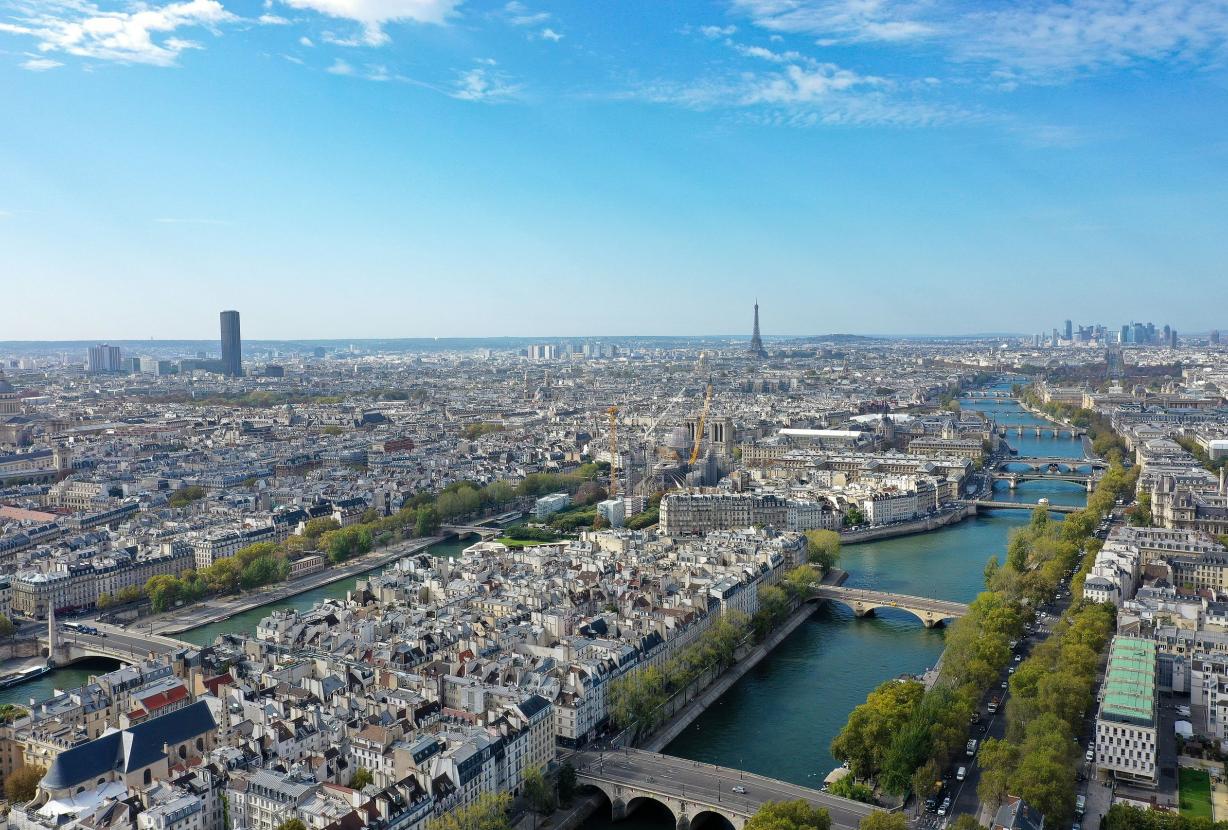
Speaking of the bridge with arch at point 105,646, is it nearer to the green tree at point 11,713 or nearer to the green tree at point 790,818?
the green tree at point 11,713

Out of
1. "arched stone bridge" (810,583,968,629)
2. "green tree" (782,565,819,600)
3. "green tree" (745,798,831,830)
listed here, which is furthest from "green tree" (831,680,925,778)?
"green tree" (782,565,819,600)

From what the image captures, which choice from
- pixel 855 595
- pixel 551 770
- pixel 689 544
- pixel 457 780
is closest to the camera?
pixel 457 780

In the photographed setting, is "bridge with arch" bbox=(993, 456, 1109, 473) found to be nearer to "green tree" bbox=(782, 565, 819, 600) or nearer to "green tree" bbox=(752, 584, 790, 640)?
"green tree" bbox=(782, 565, 819, 600)

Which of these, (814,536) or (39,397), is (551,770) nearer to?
(814,536)

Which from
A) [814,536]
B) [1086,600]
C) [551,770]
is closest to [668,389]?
[814,536]

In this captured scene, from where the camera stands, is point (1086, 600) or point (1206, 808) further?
point (1086, 600)

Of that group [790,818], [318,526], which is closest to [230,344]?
[318,526]
